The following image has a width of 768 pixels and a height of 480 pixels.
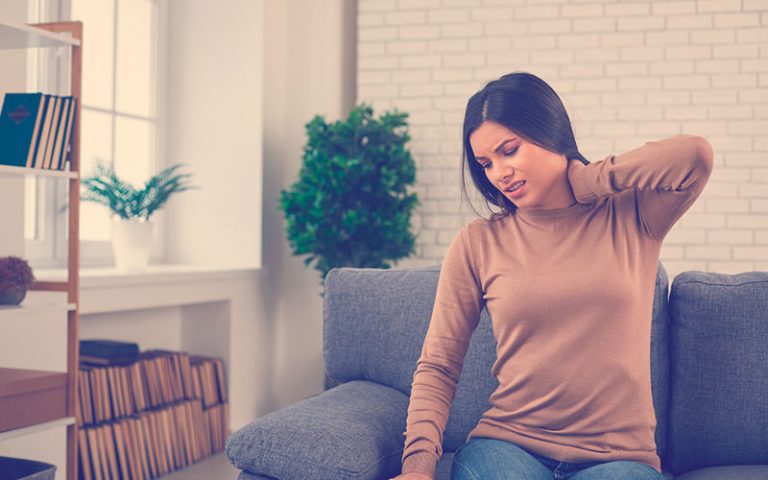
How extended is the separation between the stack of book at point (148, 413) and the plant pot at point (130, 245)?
39 centimetres

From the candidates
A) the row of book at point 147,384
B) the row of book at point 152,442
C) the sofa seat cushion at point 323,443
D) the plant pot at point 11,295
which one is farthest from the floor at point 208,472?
the sofa seat cushion at point 323,443

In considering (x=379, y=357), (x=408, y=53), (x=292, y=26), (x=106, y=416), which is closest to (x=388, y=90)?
(x=408, y=53)

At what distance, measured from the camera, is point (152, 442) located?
3.54m

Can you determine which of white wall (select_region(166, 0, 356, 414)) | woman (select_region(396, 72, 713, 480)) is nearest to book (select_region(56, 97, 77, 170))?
woman (select_region(396, 72, 713, 480))

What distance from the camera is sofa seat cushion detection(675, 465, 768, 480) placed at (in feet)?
6.07

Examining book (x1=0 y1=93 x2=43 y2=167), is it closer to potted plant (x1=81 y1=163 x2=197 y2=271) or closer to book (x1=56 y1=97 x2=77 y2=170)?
book (x1=56 y1=97 x2=77 y2=170)

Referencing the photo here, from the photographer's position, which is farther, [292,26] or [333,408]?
[292,26]

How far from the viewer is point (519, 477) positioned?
1537mm

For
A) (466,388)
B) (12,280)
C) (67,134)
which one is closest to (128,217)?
(67,134)

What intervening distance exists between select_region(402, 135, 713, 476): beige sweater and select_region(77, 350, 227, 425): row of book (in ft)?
6.22

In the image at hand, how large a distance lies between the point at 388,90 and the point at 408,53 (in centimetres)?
23

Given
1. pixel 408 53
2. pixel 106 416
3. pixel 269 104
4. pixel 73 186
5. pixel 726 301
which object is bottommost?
pixel 106 416

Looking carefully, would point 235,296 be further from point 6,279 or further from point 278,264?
point 6,279

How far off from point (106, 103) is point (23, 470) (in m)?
2.32
